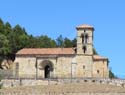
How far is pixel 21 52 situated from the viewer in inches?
3829

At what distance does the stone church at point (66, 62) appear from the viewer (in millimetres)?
94562

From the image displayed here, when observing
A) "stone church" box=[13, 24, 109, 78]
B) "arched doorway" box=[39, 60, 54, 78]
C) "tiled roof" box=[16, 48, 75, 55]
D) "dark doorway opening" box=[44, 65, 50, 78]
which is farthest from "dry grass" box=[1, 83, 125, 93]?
"dark doorway opening" box=[44, 65, 50, 78]

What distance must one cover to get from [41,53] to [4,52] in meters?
11.8

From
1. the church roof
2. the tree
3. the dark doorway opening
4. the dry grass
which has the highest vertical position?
the tree

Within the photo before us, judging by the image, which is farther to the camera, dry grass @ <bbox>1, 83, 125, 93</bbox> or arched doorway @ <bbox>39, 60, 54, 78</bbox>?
arched doorway @ <bbox>39, 60, 54, 78</bbox>

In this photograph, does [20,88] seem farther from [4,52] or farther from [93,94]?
[4,52]

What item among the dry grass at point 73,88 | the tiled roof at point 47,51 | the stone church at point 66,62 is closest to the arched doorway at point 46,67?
the stone church at point 66,62

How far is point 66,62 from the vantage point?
95000 millimetres

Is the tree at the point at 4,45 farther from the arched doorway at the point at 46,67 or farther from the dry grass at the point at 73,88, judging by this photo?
the dry grass at the point at 73,88

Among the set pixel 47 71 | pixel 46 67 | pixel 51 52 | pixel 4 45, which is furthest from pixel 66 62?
pixel 4 45

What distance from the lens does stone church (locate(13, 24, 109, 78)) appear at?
94.6 meters

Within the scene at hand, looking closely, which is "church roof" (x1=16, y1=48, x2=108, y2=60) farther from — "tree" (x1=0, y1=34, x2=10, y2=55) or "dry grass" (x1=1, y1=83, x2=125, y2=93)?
"dry grass" (x1=1, y1=83, x2=125, y2=93)

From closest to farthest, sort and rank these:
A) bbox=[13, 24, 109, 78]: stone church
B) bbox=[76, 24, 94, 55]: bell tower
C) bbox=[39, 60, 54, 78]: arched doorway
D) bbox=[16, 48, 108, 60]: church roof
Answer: bbox=[13, 24, 109, 78]: stone church
bbox=[16, 48, 108, 60]: church roof
bbox=[76, 24, 94, 55]: bell tower
bbox=[39, 60, 54, 78]: arched doorway

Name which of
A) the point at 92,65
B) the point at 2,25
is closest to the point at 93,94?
the point at 92,65
